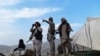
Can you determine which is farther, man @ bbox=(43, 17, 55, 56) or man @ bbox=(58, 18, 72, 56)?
man @ bbox=(43, 17, 55, 56)

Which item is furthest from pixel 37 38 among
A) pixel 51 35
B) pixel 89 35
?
pixel 89 35

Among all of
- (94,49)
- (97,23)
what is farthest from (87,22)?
(94,49)

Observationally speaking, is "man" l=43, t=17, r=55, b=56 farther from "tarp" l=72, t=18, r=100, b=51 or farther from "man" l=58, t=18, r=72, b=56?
"tarp" l=72, t=18, r=100, b=51

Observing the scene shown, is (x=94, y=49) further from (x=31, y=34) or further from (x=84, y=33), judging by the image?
(x=31, y=34)

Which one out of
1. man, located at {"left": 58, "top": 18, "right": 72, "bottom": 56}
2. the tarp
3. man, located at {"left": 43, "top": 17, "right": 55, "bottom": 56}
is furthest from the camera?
the tarp

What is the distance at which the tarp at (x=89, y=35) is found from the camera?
19703 millimetres

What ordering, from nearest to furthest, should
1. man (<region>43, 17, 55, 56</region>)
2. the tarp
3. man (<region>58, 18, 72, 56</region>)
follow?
man (<region>58, 18, 72, 56</region>), man (<region>43, 17, 55, 56</region>), the tarp

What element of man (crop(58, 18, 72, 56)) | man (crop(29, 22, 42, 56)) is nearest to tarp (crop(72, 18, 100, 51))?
man (crop(58, 18, 72, 56))

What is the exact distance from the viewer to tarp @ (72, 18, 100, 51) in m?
19.7

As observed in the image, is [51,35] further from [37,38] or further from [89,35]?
[89,35]

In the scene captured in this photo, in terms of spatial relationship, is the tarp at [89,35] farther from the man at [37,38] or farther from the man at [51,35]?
the man at [37,38]

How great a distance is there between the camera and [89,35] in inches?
794

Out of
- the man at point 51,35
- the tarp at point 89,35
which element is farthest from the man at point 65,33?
the tarp at point 89,35

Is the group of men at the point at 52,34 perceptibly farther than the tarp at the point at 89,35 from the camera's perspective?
No
